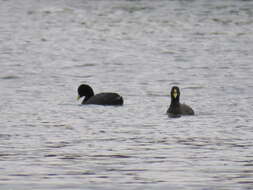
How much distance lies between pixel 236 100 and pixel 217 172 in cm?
1212

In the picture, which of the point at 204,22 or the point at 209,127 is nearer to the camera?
the point at 209,127

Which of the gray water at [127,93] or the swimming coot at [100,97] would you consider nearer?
the gray water at [127,93]

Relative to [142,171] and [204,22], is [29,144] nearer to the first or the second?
[142,171]

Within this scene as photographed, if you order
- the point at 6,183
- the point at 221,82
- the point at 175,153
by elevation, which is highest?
the point at 221,82

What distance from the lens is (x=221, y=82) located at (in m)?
31.5

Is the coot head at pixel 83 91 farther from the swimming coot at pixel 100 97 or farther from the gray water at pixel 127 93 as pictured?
the gray water at pixel 127 93

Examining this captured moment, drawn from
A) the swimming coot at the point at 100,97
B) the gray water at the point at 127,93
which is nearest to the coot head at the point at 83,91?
the swimming coot at the point at 100,97

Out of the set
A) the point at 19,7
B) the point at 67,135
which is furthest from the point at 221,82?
the point at 19,7

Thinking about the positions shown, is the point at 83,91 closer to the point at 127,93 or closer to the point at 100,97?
the point at 100,97

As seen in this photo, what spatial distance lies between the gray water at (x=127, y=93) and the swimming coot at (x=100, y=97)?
1.29ft

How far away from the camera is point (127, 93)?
29.0 meters

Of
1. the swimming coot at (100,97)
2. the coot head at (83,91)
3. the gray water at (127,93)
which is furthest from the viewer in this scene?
the coot head at (83,91)

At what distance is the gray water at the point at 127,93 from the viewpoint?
14.7 meters

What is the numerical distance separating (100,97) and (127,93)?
283cm
